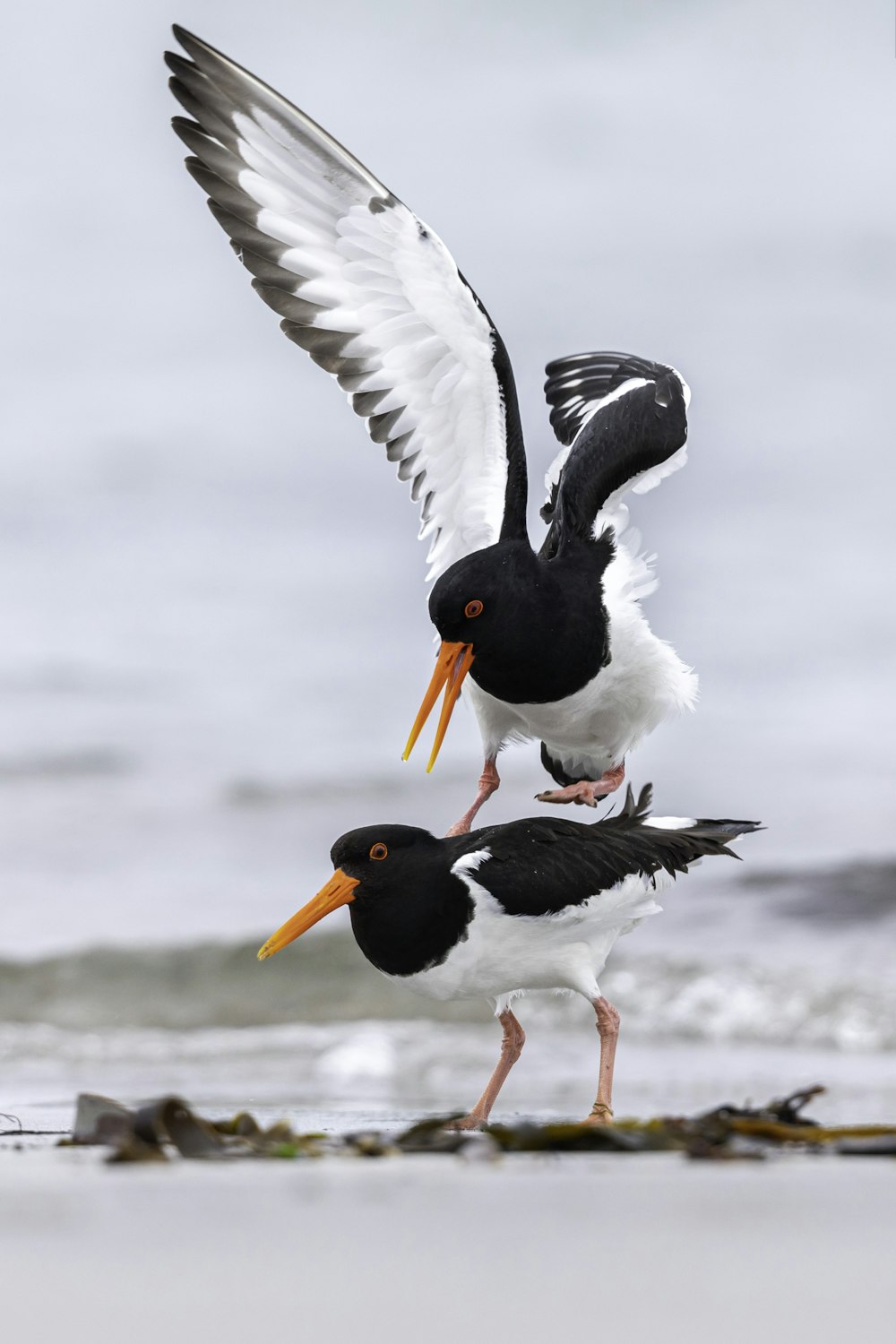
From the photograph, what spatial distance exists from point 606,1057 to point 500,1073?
447 mm

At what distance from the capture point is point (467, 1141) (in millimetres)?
3414

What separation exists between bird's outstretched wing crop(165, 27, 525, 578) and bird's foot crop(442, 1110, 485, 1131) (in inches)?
87.9

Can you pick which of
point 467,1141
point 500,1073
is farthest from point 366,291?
point 467,1141

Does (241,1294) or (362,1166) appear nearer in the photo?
(241,1294)

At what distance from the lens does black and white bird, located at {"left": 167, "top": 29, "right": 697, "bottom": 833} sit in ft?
18.4

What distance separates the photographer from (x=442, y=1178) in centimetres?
304

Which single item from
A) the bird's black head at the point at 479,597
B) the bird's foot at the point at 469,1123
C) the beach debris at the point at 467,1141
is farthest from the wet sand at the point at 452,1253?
the bird's black head at the point at 479,597

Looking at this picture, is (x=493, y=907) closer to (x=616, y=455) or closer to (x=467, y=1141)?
(x=467, y=1141)

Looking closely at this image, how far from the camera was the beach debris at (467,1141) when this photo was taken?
11.0 feet

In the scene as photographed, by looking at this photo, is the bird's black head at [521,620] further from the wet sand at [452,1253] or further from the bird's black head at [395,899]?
the wet sand at [452,1253]

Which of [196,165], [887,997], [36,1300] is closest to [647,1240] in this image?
[36,1300]

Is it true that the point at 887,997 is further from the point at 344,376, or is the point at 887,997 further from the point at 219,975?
the point at 344,376

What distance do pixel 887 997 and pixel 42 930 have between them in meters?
7.68

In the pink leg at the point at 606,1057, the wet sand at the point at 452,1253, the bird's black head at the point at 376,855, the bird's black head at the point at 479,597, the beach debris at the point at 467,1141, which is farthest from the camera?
the bird's black head at the point at 479,597
